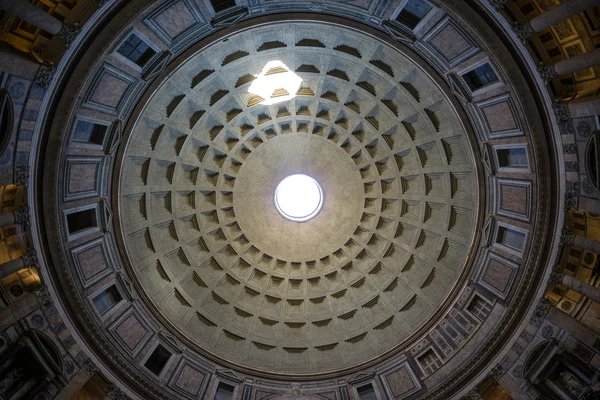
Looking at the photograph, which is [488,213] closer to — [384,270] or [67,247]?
[384,270]

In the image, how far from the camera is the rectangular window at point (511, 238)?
79.3 ft


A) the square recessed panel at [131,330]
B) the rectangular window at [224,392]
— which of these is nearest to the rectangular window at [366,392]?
the rectangular window at [224,392]

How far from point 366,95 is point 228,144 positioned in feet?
33.0

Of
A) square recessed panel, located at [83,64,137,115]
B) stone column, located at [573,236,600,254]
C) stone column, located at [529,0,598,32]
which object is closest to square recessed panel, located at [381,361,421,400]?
stone column, located at [573,236,600,254]

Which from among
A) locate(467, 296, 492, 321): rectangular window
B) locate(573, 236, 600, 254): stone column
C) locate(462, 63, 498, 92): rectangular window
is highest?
locate(462, 63, 498, 92): rectangular window

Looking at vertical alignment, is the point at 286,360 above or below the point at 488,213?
below

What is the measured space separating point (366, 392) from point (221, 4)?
80.3ft

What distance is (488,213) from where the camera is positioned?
2619 centimetres

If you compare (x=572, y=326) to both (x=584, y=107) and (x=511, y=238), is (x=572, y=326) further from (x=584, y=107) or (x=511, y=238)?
(x=584, y=107)

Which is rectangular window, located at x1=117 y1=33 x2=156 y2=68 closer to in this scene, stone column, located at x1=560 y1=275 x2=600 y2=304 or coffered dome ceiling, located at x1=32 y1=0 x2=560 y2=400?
coffered dome ceiling, located at x1=32 y1=0 x2=560 y2=400

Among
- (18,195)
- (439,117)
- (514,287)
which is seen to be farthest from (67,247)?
(514,287)

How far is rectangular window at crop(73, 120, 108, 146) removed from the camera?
73.5ft

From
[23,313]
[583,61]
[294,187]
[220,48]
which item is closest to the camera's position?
[583,61]

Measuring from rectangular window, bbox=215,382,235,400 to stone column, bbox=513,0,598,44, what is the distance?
25704mm
